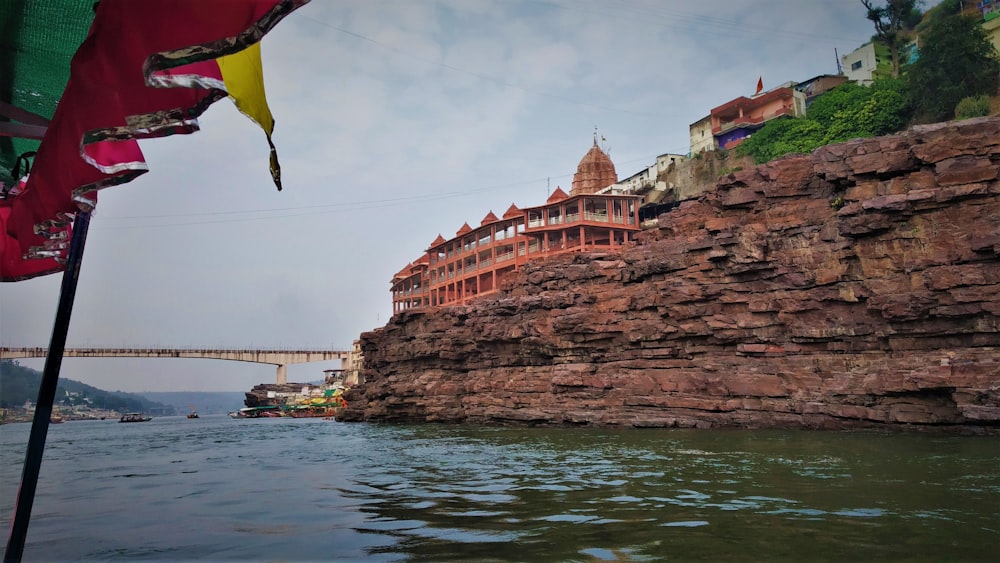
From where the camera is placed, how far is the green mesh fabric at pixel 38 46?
2.65 meters

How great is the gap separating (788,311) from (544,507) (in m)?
16.7

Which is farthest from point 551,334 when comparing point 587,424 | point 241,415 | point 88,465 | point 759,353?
point 241,415

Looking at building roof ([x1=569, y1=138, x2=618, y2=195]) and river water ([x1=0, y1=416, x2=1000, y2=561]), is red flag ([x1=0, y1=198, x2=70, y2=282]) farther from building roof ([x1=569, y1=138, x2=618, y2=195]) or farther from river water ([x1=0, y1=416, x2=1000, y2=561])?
building roof ([x1=569, y1=138, x2=618, y2=195])

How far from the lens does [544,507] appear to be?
21.9ft

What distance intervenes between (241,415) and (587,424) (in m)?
59.7

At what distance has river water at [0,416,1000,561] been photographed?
184 inches

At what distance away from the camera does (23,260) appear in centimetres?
369

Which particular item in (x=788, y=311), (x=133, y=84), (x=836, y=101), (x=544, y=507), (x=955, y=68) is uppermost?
(x=836, y=101)

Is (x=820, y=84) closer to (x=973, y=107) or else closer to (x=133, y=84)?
(x=973, y=107)

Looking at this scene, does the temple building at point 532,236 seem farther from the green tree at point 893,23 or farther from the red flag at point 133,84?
the red flag at point 133,84

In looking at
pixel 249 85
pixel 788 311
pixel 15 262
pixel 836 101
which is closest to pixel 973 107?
pixel 836 101

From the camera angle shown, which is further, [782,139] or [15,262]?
[782,139]

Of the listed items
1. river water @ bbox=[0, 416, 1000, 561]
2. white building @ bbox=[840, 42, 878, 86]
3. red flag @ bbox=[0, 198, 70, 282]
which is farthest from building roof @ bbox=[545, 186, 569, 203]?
red flag @ bbox=[0, 198, 70, 282]

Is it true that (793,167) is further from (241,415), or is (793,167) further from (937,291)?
(241,415)
